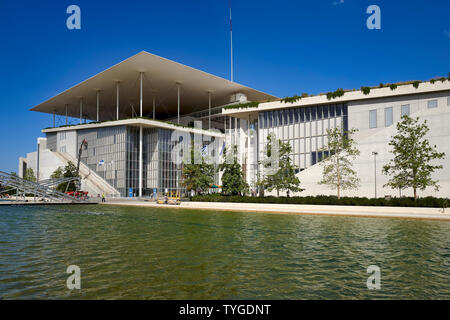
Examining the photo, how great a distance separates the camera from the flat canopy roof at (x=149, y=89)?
175 ft

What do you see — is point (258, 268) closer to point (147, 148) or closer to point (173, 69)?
point (173, 69)

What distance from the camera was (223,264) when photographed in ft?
31.6

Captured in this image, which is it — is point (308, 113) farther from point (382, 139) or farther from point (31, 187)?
point (31, 187)

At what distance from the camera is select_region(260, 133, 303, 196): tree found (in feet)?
122

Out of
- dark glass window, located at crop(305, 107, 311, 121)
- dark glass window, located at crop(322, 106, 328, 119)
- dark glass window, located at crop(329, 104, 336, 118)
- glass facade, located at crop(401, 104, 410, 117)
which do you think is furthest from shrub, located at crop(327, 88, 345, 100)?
glass facade, located at crop(401, 104, 410, 117)

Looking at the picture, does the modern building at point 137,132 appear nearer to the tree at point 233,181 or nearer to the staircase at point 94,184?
the staircase at point 94,184

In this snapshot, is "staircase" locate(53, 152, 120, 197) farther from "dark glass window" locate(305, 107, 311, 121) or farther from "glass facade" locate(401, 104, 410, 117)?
"glass facade" locate(401, 104, 410, 117)

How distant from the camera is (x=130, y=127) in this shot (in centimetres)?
6131

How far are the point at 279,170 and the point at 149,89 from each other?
36.7m

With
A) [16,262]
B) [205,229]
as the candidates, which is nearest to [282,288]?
[16,262]

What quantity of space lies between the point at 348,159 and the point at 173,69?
102ft

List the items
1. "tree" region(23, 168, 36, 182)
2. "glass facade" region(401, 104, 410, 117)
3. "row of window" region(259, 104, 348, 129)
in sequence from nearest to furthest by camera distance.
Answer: "glass facade" region(401, 104, 410, 117), "row of window" region(259, 104, 348, 129), "tree" region(23, 168, 36, 182)

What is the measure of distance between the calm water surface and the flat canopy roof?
39.7m

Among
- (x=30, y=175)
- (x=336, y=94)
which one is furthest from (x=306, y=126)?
(x=30, y=175)
